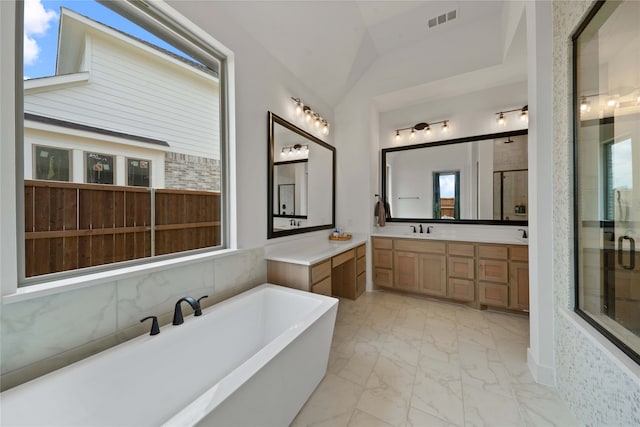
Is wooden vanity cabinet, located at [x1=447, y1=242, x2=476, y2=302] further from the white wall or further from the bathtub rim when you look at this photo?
the white wall

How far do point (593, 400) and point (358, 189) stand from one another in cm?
275

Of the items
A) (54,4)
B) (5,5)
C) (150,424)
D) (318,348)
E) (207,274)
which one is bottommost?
(150,424)

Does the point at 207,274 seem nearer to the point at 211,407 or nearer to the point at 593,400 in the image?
the point at 211,407

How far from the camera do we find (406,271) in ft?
10.4

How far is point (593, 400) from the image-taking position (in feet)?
3.98

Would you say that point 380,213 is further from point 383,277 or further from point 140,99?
point 140,99

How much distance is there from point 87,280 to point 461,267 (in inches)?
134

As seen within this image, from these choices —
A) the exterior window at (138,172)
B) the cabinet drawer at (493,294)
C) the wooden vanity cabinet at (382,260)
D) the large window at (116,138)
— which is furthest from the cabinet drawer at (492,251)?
the exterior window at (138,172)

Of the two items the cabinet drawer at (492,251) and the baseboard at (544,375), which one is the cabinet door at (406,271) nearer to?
the cabinet drawer at (492,251)

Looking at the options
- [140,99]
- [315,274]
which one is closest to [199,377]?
[315,274]

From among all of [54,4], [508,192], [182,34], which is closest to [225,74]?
[182,34]

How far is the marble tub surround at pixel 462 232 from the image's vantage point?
2804mm

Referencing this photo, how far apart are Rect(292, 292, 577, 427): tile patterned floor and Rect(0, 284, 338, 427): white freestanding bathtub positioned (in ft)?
0.80

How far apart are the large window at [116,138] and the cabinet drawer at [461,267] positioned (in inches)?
107
